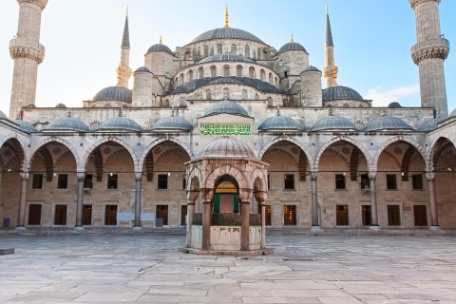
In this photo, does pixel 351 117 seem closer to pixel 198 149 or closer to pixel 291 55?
pixel 291 55

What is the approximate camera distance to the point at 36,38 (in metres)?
25.0

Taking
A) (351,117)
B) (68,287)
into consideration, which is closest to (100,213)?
(351,117)

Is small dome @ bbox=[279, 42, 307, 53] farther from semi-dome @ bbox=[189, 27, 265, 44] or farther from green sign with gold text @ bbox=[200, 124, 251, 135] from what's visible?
green sign with gold text @ bbox=[200, 124, 251, 135]

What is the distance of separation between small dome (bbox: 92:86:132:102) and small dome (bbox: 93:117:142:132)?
633 cm

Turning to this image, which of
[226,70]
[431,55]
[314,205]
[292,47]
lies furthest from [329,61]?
[314,205]

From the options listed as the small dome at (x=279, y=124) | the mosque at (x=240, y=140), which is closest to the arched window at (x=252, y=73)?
the mosque at (x=240, y=140)

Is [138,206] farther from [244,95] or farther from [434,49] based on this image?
[434,49]

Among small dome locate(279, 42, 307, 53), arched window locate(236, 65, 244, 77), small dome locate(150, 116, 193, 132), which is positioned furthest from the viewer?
small dome locate(279, 42, 307, 53)

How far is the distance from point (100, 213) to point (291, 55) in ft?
57.4

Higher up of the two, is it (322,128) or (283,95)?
(283,95)

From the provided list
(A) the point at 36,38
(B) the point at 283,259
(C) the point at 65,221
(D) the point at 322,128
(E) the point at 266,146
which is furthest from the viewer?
(A) the point at 36,38

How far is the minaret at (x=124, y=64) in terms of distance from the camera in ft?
105

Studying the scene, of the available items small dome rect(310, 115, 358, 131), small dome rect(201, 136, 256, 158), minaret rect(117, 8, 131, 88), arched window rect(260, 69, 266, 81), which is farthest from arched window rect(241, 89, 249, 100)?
small dome rect(201, 136, 256, 158)

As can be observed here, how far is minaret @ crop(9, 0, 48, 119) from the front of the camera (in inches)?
957
